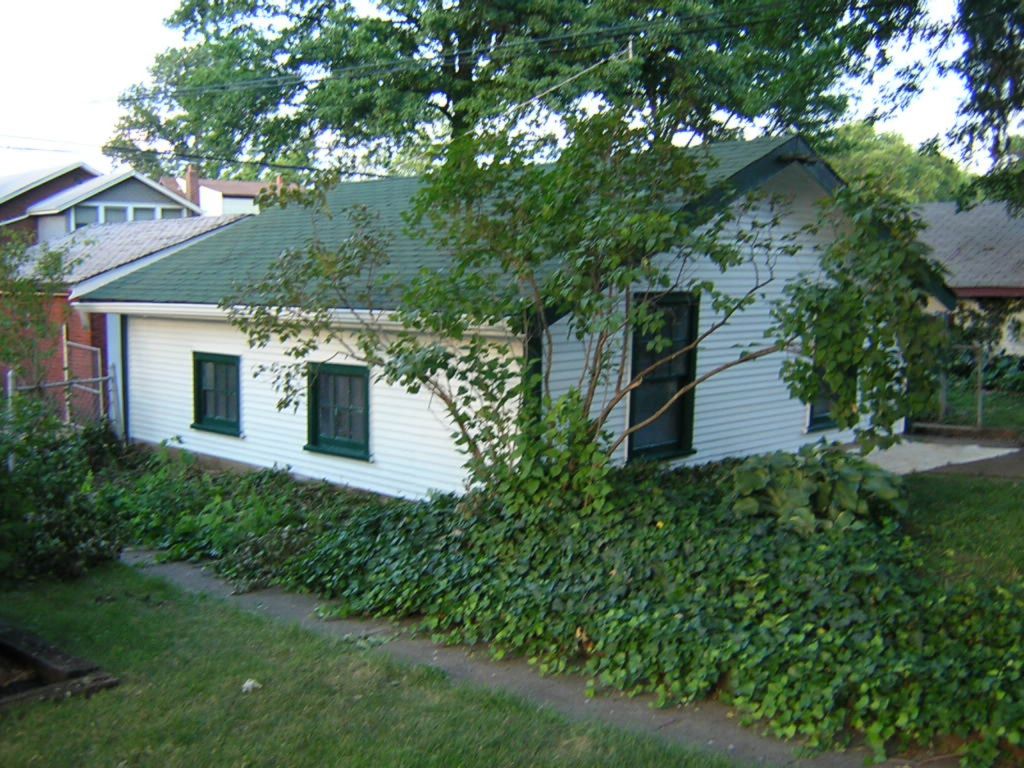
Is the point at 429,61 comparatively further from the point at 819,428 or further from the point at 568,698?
the point at 568,698

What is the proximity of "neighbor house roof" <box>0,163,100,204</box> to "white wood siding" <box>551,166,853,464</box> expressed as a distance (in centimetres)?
3446

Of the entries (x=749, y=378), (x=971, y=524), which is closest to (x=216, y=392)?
(x=749, y=378)

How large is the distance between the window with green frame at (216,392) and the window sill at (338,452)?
1733 millimetres

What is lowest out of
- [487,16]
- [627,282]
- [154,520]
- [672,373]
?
[154,520]

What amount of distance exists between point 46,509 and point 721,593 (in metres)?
6.47

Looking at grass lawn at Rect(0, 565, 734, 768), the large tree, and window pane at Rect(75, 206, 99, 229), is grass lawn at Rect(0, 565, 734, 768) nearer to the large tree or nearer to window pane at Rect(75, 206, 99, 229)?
the large tree

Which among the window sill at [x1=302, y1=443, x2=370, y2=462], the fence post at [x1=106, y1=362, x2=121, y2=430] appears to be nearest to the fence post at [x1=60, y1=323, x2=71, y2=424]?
the fence post at [x1=106, y1=362, x2=121, y2=430]

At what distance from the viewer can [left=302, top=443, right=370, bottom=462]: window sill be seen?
12836mm

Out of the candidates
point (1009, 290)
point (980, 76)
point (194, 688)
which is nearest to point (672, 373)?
point (980, 76)

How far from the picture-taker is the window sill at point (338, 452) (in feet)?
42.1

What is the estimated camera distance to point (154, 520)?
1202 centimetres

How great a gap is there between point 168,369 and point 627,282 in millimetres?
10108

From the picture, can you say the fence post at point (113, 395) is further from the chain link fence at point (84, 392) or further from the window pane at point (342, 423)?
the window pane at point (342, 423)

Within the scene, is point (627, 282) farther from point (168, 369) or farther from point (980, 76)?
point (168, 369)
